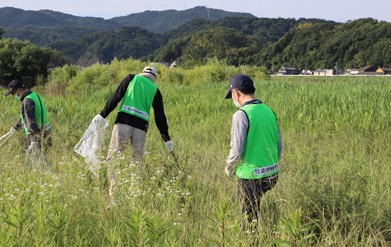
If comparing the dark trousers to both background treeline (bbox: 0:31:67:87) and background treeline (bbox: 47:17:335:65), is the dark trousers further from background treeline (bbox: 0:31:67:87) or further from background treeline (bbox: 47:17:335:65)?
background treeline (bbox: 47:17:335:65)

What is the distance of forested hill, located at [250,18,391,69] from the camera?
75312 millimetres

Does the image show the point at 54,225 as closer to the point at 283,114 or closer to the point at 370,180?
the point at 370,180

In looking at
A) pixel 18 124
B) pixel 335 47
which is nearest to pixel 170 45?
pixel 335 47

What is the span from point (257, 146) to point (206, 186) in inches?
51.9

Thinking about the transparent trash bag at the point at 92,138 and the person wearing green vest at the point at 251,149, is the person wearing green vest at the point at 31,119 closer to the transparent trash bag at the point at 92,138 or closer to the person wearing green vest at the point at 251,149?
the transparent trash bag at the point at 92,138

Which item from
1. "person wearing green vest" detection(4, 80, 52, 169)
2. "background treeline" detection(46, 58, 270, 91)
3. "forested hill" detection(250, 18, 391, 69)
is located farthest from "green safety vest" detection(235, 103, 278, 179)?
"forested hill" detection(250, 18, 391, 69)

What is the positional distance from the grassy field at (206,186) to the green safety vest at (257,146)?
1.21ft

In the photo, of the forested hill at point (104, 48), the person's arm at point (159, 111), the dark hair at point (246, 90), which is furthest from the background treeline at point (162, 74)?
the forested hill at point (104, 48)

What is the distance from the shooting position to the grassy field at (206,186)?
6.73 feet

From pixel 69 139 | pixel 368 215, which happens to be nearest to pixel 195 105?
pixel 69 139

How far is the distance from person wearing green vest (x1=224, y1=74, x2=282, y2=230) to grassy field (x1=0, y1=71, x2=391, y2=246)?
0.26m

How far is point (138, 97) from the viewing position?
3.82 m

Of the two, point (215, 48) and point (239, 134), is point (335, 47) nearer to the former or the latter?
point (215, 48)

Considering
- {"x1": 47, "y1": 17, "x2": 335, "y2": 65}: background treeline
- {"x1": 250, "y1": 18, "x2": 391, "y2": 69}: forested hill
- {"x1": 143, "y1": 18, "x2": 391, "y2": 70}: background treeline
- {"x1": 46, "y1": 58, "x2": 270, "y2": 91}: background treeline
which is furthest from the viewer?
{"x1": 47, "y1": 17, "x2": 335, "y2": 65}: background treeline
